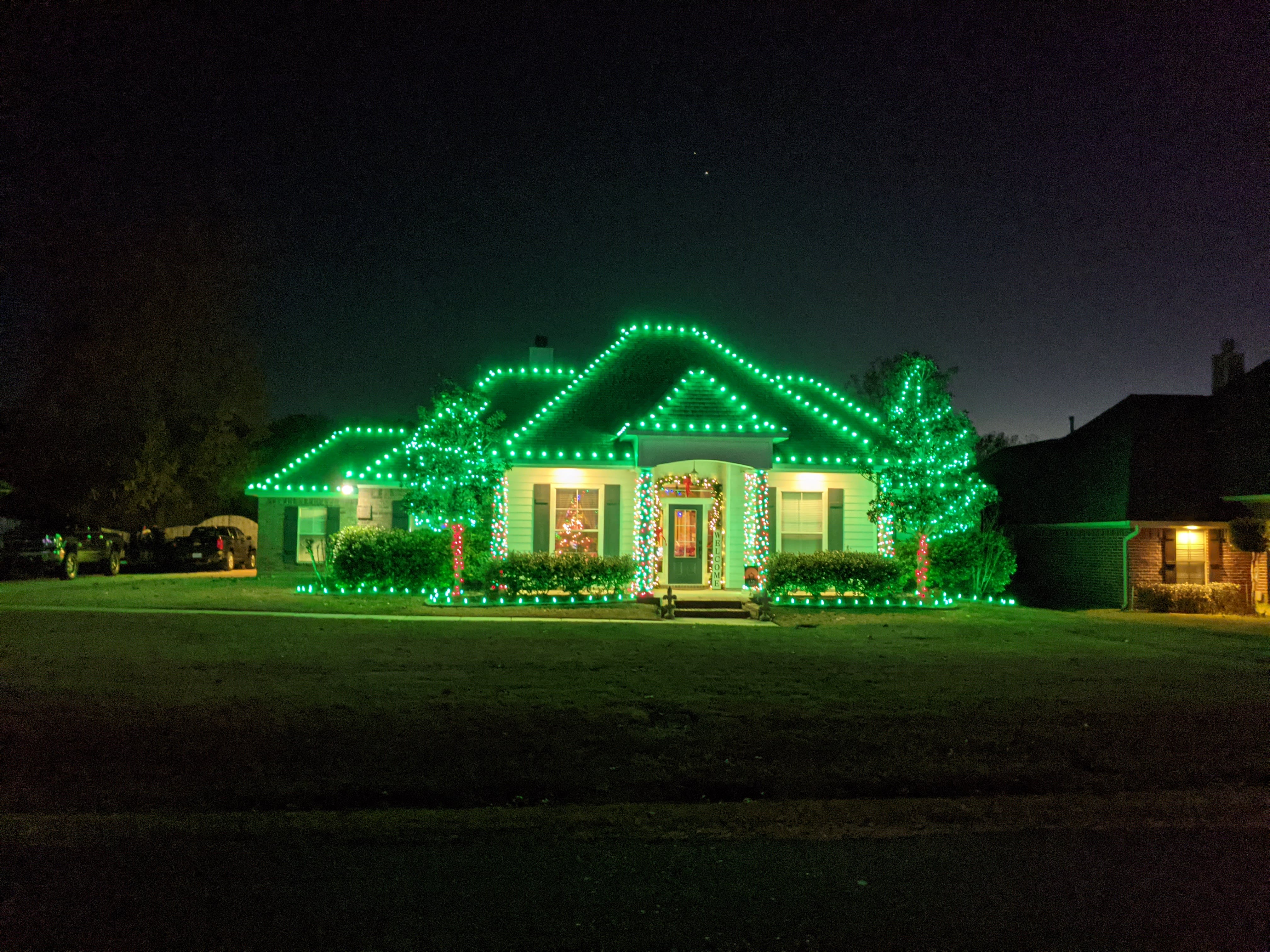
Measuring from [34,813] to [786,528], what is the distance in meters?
16.9

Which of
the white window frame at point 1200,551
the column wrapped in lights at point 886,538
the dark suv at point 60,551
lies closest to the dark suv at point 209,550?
the dark suv at point 60,551

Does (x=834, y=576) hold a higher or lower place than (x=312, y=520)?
lower

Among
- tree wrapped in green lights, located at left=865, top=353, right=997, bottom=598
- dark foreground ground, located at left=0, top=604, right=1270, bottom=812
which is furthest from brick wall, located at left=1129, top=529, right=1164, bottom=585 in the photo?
dark foreground ground, located at left=0, top=604, right=1270, bottom=812

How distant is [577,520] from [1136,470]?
14.5 m

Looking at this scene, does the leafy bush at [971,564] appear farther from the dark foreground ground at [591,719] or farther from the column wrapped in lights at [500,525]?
the column wrapped in lights at [500,525]

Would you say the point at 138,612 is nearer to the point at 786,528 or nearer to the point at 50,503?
the point at 786,528

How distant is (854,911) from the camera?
4.41 meters

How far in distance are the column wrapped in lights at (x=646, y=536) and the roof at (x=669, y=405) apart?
0.80m

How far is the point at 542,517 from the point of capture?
785 inches

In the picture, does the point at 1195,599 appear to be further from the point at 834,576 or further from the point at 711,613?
the point at 711,613

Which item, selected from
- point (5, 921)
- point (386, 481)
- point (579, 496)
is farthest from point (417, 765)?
point (386, 481)

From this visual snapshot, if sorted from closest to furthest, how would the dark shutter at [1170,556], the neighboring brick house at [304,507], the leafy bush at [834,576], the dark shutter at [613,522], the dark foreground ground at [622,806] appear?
the dark foreground ground at [622,806] → the leafy bush at [834,576] → the dark shutter at [613,522] → the dark shutter at [1170,556] → the neighboring brick house at [304,507]

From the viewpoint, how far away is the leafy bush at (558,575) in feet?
61.0

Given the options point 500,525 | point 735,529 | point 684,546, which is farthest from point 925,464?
point 500,525
